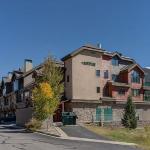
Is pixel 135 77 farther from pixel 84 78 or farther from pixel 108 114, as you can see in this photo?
pixel 84 78

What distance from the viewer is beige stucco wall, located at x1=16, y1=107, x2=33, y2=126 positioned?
49906mm

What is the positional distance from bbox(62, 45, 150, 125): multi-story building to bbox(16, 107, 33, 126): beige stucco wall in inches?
250

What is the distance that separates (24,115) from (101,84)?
13915 mm

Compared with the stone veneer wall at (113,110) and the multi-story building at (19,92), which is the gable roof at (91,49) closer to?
the multi-story building at (19,92)

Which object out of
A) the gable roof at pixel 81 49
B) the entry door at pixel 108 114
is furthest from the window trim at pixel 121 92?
the gable roof at pixel 81 49

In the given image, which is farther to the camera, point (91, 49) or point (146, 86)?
point (146, 86)

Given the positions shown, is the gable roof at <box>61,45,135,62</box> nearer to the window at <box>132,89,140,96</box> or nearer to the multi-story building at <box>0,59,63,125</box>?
the multi-story building at <box>0,59,63,125</box>

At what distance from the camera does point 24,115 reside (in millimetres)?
52312

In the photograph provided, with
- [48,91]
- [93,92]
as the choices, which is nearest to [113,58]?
[93,92]

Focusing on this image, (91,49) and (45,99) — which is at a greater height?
(91,49)

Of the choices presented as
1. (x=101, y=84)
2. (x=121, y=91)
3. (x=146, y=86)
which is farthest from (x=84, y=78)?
(x=146, y=86)

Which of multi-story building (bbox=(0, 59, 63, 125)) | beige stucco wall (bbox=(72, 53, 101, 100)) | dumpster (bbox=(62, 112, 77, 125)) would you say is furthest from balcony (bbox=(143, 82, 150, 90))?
dumpster (bbox=(62, 112, 77, 125))

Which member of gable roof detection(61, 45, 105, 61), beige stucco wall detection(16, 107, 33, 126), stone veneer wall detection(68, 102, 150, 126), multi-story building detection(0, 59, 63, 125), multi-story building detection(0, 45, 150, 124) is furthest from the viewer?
multi-story building detection(0, 59, 63, 125)

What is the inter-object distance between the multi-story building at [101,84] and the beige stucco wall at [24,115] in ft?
20.8
